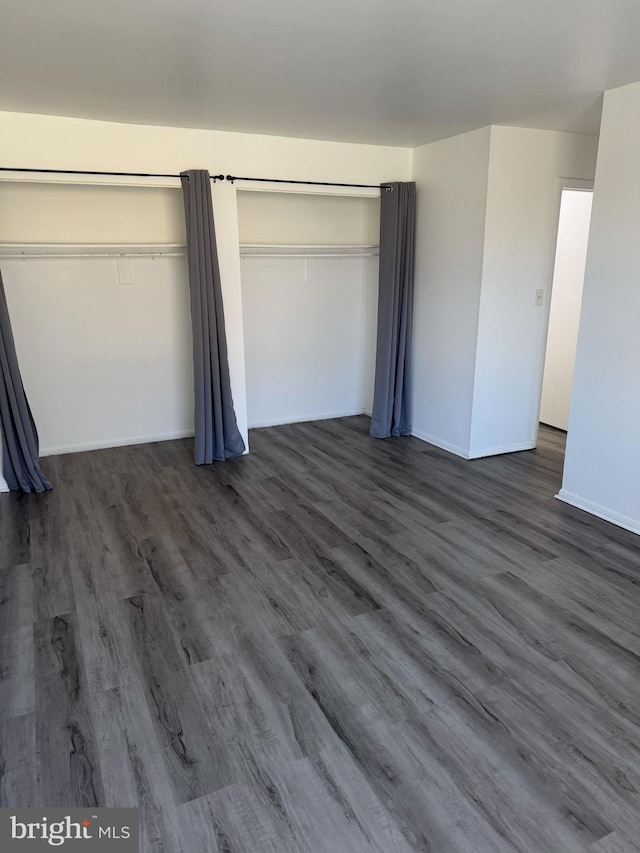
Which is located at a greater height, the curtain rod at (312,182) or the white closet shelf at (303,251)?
the curtain rod at (312,182)

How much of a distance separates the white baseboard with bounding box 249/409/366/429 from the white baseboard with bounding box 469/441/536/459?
165 centimetres

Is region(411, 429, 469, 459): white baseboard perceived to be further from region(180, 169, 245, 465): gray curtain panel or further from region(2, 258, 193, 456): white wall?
region(2, 258, 193, 456): white wall

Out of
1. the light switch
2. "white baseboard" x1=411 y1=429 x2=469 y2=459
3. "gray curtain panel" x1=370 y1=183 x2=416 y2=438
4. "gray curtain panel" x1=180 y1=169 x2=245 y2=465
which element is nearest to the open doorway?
"white baseboard" x1=411 y1=429 x2=469 y2=459

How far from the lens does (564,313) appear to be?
5.59 meters

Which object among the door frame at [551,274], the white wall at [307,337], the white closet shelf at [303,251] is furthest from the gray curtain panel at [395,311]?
the door frame at [551,274]

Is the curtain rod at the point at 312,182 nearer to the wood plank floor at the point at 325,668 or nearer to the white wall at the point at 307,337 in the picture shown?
the white wall at the point at 307,337

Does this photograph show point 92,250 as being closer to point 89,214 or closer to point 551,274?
point 89,214

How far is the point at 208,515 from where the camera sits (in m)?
3.70

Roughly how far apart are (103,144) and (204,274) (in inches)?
43.2

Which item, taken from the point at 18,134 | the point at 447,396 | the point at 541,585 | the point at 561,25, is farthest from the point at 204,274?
the point at 541,585

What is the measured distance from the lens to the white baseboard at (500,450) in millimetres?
4754

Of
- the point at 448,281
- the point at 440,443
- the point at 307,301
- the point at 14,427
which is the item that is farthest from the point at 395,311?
the point at 14,427

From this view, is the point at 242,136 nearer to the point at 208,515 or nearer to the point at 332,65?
the point at 332,65

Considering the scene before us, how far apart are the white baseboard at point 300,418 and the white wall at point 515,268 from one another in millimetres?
1689
